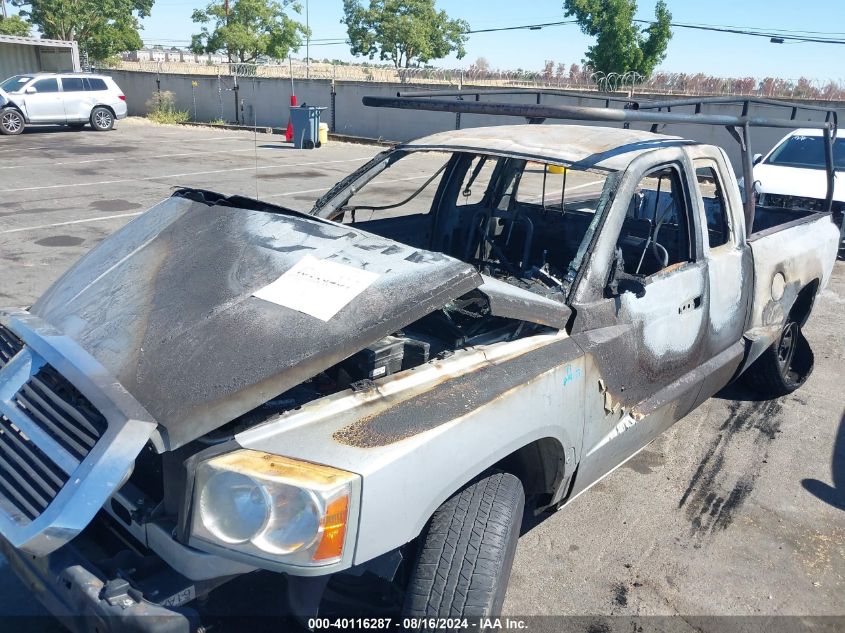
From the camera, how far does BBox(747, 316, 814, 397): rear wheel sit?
4.57 metres

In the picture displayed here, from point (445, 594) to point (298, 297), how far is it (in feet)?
3.46

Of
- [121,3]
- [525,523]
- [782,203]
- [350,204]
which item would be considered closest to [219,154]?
[782,203]

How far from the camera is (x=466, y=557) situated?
2.17 metres

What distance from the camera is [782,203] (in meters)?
8.48

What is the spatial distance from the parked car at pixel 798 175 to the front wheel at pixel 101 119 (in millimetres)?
19520

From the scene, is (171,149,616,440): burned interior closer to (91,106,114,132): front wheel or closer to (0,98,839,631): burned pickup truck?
(0,98,839,631): burned pickup truck

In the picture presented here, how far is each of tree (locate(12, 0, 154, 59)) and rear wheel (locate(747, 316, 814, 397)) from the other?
134 feet

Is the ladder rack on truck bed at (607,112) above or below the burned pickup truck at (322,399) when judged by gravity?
above

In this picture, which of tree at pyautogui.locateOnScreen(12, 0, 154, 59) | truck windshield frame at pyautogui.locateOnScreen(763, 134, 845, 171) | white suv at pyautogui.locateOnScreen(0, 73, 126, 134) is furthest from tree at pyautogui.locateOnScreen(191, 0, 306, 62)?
truck windshield frame at pyautogui.locateOnScreen(763, 134, 845, 171)

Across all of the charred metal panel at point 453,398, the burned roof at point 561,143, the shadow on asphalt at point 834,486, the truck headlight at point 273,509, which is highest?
the burned roof at point 561,143

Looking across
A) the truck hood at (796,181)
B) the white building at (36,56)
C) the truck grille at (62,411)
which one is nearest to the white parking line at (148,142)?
the white building at (36,56)

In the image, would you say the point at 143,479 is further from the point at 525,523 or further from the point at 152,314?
the point at 525,523

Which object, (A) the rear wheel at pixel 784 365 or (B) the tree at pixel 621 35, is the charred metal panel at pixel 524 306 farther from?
(B) the tree at pixel 621 35

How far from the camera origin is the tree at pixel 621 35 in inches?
1414
